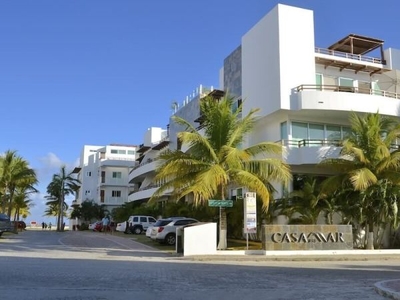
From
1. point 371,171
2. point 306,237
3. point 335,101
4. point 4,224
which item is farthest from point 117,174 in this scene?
point 306,237

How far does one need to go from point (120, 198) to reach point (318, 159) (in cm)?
5699

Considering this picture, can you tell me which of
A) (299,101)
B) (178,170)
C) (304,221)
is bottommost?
(304,221)

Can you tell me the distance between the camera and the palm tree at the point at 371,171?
24516 mm

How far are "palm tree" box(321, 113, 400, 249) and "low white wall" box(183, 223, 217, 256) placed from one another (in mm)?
6914

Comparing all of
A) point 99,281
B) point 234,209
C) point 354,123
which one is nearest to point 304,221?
point 234,209

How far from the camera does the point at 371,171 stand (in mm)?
25109

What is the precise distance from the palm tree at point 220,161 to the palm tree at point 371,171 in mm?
3490

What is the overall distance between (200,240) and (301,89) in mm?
11870

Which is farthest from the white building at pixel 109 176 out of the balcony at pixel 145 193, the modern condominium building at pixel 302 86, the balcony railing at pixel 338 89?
the balcony railing at pixel 338 89

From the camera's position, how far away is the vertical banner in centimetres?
2288

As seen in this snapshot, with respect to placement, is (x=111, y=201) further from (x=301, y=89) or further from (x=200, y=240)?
(x=200, y=240)

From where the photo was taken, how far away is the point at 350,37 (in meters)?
34.1

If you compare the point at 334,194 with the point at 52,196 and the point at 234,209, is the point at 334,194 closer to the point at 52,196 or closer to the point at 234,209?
the point at 234,209

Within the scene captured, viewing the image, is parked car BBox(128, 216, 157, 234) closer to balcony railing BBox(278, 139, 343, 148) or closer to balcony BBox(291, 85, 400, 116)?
balcony railing BBox(278, 139, 343, 148)
